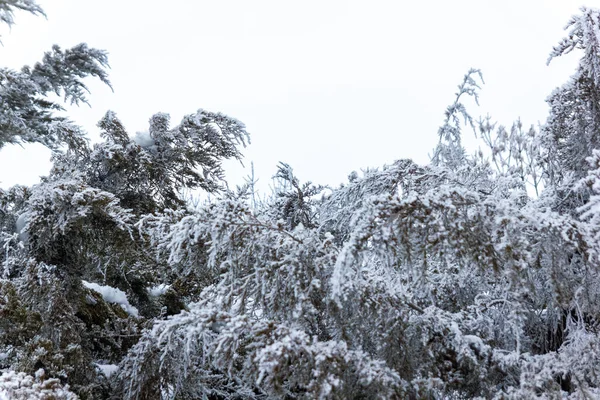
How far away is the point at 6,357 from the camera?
10.5 ft

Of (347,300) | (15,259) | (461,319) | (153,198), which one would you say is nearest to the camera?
(347,300)

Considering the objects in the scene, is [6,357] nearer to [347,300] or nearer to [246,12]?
[347,300]

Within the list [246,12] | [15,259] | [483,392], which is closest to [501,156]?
[483,392]

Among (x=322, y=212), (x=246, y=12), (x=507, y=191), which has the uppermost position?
(x=246, y=12)

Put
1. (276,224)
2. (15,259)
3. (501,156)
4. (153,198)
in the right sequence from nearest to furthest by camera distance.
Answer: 1. (276,224)
2. (15,259)
3. (153,198)
4. (501,156)

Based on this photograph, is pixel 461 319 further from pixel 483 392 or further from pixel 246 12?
pixel 246 12

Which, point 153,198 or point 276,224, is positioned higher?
point 153,198

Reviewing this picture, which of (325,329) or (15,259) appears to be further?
(15,259)

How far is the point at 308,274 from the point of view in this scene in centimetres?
248

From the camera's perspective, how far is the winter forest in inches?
85.0

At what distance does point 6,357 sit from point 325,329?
2.00 metres

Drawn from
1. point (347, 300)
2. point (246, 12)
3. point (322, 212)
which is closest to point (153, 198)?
point (322, 212)

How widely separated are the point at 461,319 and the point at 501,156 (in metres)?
7.27

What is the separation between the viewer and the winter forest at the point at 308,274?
2.16 metres
